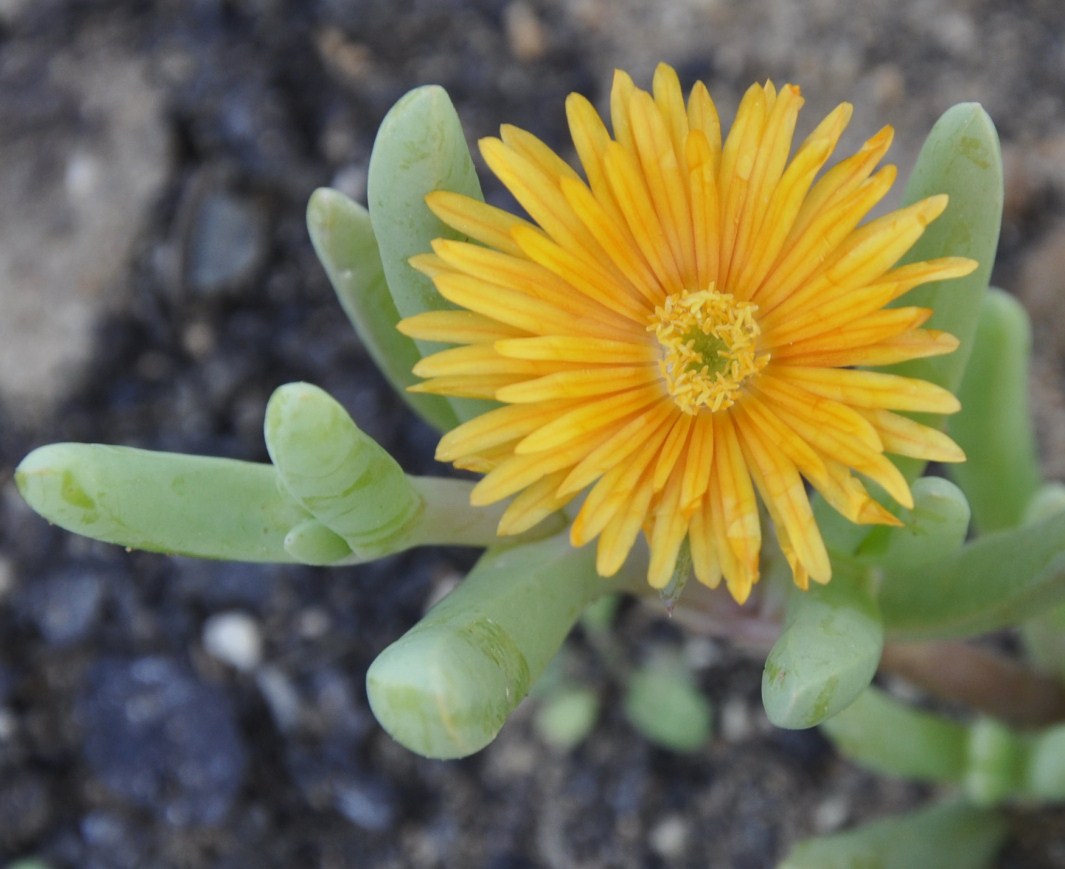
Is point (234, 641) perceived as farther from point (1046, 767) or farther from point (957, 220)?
point (957, 220)

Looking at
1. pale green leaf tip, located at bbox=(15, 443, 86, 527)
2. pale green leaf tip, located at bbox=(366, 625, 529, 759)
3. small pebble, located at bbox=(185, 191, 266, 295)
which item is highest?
pale green leaf tip, located at bbox=(15, 443, 86, 527)

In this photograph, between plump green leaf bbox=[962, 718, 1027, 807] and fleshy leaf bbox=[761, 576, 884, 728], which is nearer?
fleshy leaf bbox=[761, 576, 884, 728]

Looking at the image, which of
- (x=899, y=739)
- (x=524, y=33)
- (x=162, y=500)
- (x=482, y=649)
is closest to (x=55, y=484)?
(x=162, y=500)

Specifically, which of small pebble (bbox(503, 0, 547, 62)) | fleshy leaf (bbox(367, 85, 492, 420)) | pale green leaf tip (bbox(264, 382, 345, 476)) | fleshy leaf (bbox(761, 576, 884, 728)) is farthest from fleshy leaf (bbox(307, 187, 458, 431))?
small pebble (bbox(503, 0, 547, 62))

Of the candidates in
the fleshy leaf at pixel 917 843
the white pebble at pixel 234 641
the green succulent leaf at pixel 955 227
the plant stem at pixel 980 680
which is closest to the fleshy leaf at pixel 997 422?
the plant stem at pixel 980 680

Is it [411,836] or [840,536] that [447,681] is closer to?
[840,536]

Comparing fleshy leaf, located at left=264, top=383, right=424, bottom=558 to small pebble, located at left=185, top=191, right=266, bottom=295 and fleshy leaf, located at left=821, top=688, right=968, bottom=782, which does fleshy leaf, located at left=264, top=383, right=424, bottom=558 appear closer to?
fleshy leaf, located at left=821, top=688, right=968, bottom=782

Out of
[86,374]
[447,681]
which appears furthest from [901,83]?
[447,681]
